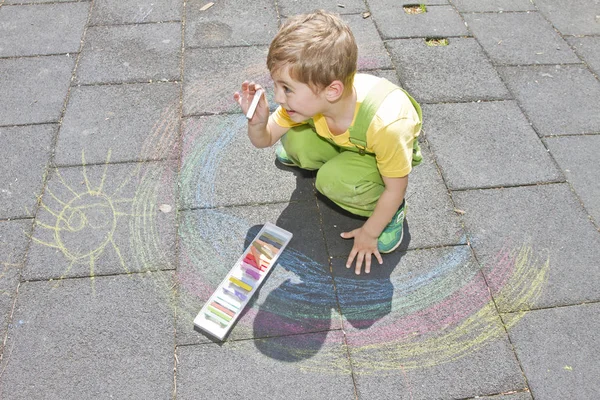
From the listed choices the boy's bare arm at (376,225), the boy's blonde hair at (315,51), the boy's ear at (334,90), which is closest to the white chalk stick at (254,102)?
the boy's blonde hair at (315,51)

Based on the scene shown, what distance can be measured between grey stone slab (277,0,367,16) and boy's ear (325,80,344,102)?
7.27ft

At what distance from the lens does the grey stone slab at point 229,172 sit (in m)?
3.10

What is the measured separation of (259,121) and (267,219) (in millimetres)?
612

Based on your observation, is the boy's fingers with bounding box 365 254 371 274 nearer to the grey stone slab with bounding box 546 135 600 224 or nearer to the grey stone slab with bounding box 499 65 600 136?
the grey stone slab with bounding box 546 135 600 224

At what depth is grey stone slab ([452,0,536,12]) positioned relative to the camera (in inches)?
178

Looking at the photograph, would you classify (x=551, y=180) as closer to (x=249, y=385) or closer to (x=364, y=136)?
(x=364, y=136)

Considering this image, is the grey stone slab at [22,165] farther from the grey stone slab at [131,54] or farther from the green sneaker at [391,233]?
the green sneaker at [391,233]

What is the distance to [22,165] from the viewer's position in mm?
3197

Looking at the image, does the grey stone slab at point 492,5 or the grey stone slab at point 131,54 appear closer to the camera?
the grey stone slab at point 131,54

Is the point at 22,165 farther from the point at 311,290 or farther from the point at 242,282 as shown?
the point at 311,290

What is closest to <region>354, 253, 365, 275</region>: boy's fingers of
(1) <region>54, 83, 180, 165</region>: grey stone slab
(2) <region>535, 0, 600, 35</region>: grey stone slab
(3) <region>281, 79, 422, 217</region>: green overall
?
(3) <region>281, 79, 422, 217</region>: green overall

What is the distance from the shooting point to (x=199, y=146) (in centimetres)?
334

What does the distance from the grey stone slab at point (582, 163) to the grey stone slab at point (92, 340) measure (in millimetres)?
2421

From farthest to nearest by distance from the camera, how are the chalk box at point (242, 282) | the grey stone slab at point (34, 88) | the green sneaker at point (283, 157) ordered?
the grey stone slab at point (34, 88) → the green sneaker at point (283, 157) → the chalk box at point (242, 282)
